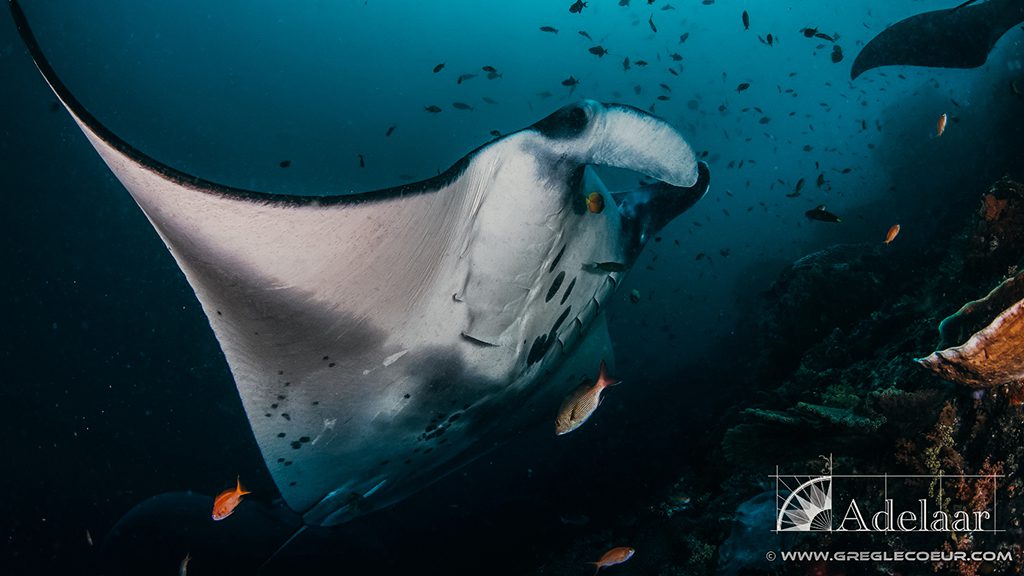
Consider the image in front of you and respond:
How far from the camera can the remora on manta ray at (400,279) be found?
156cm

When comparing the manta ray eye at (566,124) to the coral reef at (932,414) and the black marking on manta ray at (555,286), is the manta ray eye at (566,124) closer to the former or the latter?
the black marking on manta ray at (555,286)

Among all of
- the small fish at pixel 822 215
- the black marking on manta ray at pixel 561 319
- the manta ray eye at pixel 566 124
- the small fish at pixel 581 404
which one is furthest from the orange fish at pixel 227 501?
the small fish at pixel 822 215

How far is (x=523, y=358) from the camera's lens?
9.55 feet

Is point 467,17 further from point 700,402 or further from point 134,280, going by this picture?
point 700,402

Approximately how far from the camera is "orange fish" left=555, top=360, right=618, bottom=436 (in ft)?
9.77

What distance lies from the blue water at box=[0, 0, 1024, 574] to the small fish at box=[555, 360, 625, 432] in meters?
3.37

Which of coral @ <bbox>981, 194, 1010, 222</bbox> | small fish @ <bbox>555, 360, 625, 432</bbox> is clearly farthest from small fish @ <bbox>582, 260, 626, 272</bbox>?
coral @ <bbox>981, 194, 1010, 222</bbox>

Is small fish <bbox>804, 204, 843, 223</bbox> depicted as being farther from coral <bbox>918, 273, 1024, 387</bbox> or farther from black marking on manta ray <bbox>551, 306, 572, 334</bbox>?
black marking on manta ray <bbox>551, 306, 572, 334</bbox>

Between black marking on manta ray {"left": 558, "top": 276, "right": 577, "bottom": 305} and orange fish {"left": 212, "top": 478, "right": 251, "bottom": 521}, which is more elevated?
black marking on manta ray {"left": 558, "top": 276, "right": 577, "bottom": 305}

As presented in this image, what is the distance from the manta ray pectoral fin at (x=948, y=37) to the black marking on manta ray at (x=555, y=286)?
585cm

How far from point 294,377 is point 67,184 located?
87.4 feet

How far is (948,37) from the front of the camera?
228 inches

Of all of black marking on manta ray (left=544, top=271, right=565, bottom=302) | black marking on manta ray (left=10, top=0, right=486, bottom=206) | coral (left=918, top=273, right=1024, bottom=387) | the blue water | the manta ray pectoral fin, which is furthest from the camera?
the blue water

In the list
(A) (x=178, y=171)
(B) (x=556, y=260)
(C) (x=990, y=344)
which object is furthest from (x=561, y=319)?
(A) (x=178, y=171)
